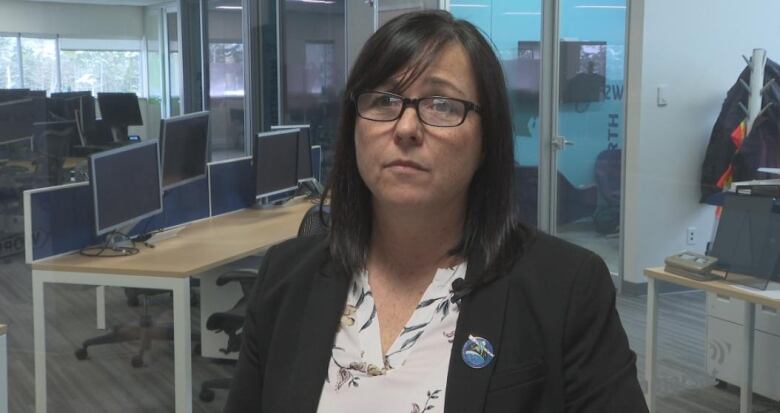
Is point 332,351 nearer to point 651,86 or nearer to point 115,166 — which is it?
point 115,166

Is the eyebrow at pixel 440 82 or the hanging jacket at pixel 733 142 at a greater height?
the eyebrow at pixel 440 82

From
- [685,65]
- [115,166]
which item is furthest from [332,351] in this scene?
[685,65]

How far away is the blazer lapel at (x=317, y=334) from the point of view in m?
1.06

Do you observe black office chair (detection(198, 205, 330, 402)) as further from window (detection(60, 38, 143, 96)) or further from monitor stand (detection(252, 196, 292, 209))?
window (detection(60, 38, 143, 96))

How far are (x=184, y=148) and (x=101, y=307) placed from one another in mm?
1279

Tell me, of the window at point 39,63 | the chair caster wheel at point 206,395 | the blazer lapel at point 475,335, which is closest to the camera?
the blazer lapel at point 475,335

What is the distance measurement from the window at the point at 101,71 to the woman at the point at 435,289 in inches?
160

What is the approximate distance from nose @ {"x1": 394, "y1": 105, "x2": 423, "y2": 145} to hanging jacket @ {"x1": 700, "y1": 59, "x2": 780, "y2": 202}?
3166 millimetres

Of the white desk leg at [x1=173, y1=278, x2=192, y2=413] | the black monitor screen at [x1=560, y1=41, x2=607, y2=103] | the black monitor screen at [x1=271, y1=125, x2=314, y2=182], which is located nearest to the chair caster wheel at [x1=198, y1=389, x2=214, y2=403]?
the white desk leg at [x1=173, y1=278, x2=192, y2=413]

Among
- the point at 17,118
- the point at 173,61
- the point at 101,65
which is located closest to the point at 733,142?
the point at 17,118

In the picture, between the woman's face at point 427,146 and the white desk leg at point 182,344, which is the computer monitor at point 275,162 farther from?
the woman's face at point 427,146

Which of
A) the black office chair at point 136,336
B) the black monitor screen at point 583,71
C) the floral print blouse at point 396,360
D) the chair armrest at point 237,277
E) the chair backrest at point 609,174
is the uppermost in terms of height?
the black monitor screen at point 583,71

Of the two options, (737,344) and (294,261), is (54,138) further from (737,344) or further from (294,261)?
(294,261)

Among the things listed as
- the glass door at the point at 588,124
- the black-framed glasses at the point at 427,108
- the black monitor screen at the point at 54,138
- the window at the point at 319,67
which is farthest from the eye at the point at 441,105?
the window at the point at 319,67
